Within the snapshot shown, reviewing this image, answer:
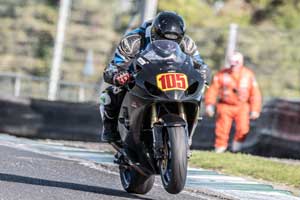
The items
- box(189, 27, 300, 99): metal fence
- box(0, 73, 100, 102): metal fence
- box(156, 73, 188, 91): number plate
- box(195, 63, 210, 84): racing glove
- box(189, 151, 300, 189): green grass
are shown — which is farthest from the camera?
box(0, 73, 100, 102): metal fence

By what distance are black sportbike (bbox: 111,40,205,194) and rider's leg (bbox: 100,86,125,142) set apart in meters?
0.43

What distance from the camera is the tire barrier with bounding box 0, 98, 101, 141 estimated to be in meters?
18.6

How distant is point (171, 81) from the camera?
802cm

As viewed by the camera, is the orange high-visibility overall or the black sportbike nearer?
the black sportbike

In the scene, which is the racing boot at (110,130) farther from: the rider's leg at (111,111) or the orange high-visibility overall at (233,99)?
the orange high-visibility overall at (233,99)

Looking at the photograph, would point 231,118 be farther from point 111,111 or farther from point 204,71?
point 204,71

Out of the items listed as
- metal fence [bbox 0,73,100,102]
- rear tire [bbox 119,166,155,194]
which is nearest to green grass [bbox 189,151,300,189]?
rear tire [bbox 119,166,155,194]

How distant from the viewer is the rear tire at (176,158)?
25.8 ft

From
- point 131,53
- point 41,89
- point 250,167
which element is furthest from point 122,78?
point 41,89

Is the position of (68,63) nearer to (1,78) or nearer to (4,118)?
(1,78)

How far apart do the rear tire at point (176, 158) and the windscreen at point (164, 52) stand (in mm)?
608

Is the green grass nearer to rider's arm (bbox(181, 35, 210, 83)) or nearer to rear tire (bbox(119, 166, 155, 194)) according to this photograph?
rear tire (bbox(119, 166, 155, 194))

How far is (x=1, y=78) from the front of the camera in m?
33.0

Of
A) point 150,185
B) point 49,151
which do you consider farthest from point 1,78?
point 150,185
